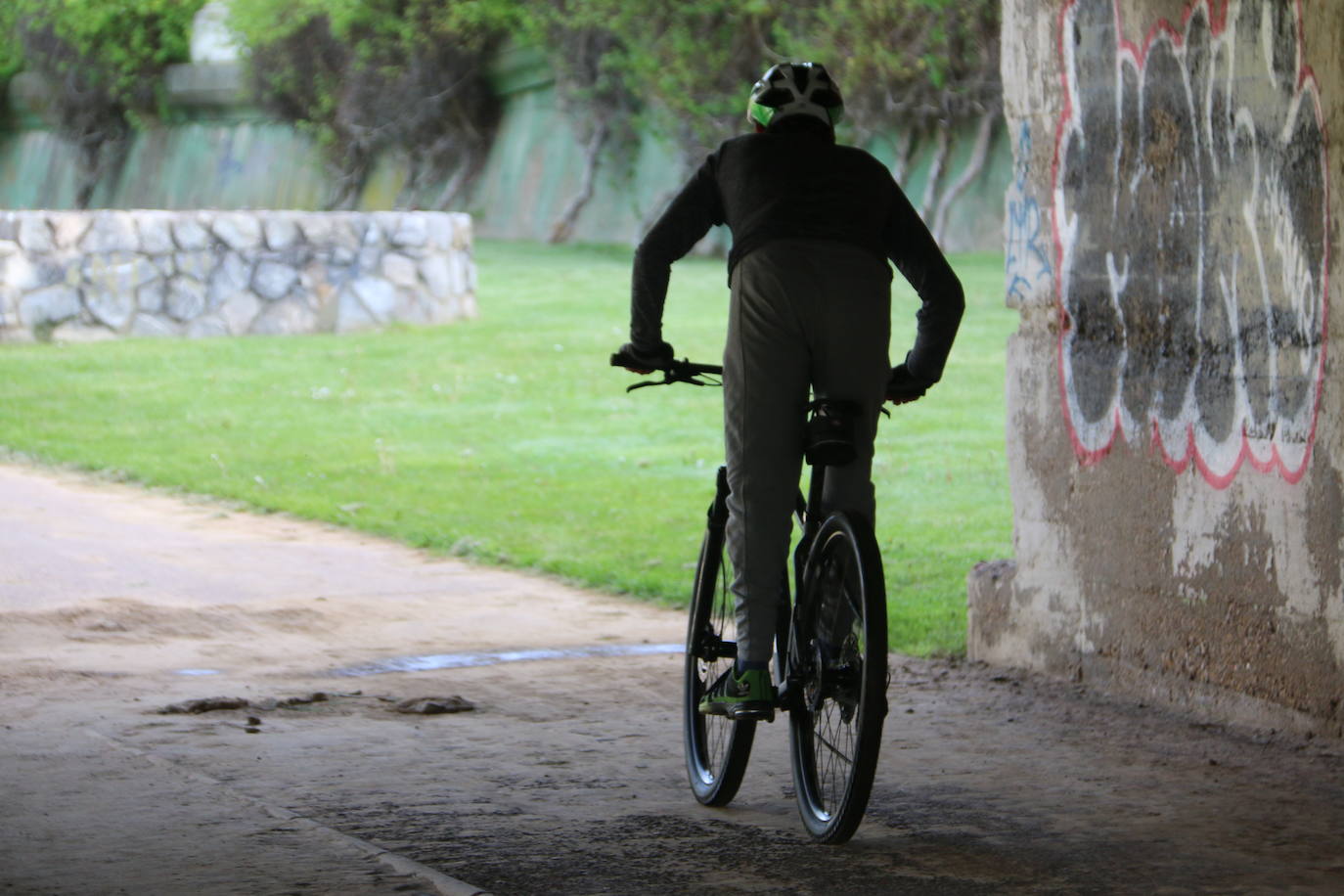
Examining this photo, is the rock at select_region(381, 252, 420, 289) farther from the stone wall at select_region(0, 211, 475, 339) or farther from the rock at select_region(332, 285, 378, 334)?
the rock at select_region(332, 285, 378, 334)

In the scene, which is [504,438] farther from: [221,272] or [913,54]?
[913,54]

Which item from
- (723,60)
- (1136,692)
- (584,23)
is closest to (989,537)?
(1136,692)

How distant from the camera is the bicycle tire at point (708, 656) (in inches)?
201

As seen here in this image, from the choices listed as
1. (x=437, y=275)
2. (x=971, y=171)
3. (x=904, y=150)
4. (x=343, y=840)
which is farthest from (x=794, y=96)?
(x=904, y=150)

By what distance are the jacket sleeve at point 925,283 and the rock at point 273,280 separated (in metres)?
14.4

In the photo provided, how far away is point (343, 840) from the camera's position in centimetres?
452

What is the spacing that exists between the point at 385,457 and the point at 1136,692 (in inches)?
280

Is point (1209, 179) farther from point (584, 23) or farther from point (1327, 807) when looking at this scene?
point (584, 23)

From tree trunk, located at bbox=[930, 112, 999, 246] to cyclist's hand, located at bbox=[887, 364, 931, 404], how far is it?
2085 cm

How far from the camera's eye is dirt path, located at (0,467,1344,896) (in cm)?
435

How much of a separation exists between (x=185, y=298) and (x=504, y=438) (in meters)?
6.22

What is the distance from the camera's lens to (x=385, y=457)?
12680mm

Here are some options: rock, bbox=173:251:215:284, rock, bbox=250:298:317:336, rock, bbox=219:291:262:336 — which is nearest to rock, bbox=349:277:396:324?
rock, bbox=250:298:317:336

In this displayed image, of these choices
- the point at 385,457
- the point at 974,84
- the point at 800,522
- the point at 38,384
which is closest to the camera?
the point at 800,522
